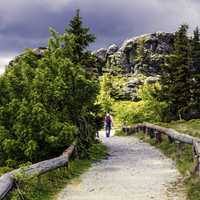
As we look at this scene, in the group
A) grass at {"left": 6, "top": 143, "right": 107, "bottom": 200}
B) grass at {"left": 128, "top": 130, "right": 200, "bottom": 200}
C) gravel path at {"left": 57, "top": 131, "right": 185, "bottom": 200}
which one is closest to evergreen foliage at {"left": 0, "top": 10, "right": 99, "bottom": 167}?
grass at {"left": 6, "top": 143, "right": 107, "bottom": 200}

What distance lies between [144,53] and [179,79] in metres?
102

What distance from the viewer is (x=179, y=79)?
4494cm

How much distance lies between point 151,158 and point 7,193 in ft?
34.9

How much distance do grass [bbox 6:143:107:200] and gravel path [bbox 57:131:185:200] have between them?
0.27 meters

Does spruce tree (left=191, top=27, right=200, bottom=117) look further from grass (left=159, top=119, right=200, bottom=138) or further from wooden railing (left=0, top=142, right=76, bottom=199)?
wooden railing (left=0, top=142, right=76, bottom=199)

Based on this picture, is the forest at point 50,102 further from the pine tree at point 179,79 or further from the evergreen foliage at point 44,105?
the pine tree at point 179,79

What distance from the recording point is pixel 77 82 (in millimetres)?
20891

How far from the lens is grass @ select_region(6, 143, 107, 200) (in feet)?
37.2

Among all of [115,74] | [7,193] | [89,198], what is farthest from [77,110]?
[115,74]

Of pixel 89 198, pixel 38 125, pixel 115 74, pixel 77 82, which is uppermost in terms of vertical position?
pixel 115 74

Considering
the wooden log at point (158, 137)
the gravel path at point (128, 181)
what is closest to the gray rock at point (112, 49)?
the wooden log at point (158, 137)

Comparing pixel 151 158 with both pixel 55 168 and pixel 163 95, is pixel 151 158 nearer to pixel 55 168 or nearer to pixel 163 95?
pixel 55 168

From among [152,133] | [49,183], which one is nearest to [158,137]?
[152,133]

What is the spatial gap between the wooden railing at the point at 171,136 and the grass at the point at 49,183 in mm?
3636
